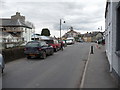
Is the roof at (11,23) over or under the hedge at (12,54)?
over

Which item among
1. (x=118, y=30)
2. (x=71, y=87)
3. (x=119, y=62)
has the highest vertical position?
(x=118, y=30)

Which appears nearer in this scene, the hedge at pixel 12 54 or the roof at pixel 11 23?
the hedge at pixel 12 54

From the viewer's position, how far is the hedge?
14.2 meters

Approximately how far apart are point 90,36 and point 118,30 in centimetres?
12947

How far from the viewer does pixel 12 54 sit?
1540 centimetres

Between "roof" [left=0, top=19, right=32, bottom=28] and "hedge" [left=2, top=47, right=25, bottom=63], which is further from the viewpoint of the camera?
"roof" [left=0, top=19, right=32, bottom=28]

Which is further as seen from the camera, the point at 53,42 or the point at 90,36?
the point at 90,36

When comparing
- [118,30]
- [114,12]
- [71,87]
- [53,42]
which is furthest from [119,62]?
[53,42]

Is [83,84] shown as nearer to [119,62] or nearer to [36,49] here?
[119,62]

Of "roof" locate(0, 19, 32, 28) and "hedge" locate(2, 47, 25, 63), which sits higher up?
"roof" locate(0, 19, 32, 28)

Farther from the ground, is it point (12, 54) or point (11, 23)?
point (11, 23)

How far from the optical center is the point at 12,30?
49.4 metres

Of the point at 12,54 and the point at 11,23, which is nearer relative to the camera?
the point at 12,54

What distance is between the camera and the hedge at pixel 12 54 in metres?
14.2
